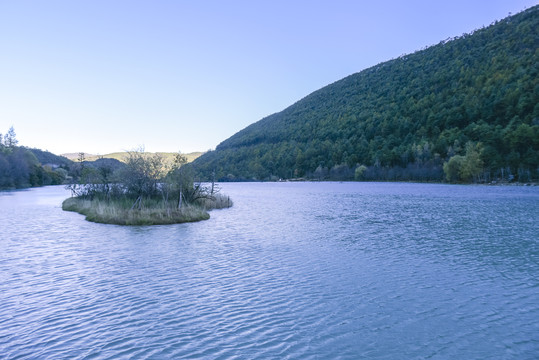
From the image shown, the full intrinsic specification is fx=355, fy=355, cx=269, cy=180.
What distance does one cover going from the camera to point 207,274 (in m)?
12.1

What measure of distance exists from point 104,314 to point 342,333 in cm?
551

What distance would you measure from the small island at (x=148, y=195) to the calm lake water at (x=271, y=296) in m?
5.72

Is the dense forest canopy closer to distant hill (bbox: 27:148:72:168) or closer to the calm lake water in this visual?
the calm lake water

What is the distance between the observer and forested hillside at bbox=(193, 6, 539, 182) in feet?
277

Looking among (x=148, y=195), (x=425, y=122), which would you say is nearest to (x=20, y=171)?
(x=148, y=195)

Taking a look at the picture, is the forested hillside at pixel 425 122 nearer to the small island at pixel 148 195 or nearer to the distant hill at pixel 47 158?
the small island at pixel 148 195

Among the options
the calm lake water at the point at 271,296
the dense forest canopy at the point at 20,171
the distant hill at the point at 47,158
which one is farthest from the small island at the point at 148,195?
the distant hill at the point at 47,158

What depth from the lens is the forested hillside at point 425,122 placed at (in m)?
84.5


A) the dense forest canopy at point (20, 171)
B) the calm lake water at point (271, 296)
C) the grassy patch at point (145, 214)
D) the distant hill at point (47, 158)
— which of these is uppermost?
the distant hill at point (47, 158)

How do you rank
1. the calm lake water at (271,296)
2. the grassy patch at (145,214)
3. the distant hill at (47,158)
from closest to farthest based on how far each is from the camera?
the calm lake water at (271,296)
the grassy patch at (145,214)
the distant hill at (47,158)

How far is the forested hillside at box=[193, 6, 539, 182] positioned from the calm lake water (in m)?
46.0

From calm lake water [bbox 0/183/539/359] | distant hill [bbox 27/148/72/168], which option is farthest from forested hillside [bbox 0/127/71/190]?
calm lake water [bbox 0/183/539/359]

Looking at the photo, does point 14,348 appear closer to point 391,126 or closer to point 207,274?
point 207,274

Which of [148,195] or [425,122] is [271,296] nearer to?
[148,195]
